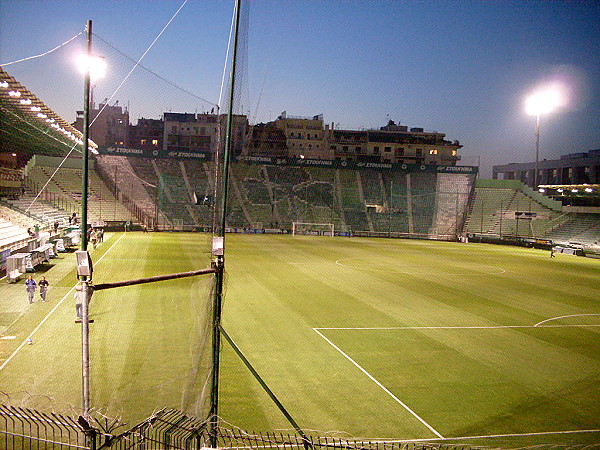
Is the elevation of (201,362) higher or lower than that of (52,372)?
higher

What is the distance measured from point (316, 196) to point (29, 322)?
42.7 metres

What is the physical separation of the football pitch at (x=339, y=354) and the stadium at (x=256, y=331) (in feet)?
0.18

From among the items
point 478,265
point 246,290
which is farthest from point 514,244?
point 246,290

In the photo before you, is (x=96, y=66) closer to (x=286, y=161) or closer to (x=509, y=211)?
(x=286, y=161)

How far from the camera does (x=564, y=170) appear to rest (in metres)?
72.9

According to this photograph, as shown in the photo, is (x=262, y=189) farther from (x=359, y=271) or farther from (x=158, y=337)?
(x=158, y=337)

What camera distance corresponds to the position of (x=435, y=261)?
31.3 m

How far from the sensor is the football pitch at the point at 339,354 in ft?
27.0

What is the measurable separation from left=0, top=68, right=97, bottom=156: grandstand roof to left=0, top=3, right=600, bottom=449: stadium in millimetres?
156

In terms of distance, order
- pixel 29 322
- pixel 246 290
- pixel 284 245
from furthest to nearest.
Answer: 1. pixel 284 245
2. pixel 246 290
3. pixel 29 322

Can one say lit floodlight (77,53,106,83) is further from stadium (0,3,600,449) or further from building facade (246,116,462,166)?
building facade (246,116,462,166)

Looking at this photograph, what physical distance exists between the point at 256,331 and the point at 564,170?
7199cm

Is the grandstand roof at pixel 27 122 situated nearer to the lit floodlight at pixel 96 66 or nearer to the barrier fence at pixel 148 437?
the lit floodlight at pixel 96 66

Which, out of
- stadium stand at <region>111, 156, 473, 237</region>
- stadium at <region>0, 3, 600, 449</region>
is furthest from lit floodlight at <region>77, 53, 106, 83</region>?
stadium stand at <region>111, 156, 473, 237</region>
